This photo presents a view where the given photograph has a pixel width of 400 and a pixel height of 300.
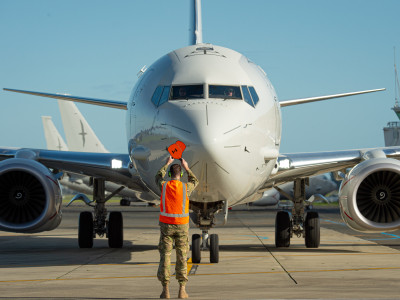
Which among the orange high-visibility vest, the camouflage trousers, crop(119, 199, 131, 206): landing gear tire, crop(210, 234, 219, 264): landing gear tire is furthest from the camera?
crop(119, 199, 131, 206): landing gear tire

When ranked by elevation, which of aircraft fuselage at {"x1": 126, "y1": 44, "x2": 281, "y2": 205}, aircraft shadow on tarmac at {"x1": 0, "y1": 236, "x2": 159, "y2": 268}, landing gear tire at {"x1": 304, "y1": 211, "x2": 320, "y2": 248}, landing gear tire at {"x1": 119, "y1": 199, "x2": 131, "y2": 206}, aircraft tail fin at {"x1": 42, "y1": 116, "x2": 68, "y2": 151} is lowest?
landing gear tire at {"x1": 119, "y1": 199, "x2": 131, "y2": 206}

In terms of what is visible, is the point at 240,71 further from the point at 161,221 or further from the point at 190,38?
the point at 190,38

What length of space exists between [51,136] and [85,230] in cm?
4200

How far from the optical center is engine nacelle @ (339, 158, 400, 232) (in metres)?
12.7

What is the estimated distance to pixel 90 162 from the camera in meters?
14.4

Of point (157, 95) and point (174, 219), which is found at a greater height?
point (157, 95)

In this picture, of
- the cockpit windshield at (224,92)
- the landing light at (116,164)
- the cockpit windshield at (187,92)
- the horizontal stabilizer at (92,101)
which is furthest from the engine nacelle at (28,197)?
the cockpit windshield at (224,92)

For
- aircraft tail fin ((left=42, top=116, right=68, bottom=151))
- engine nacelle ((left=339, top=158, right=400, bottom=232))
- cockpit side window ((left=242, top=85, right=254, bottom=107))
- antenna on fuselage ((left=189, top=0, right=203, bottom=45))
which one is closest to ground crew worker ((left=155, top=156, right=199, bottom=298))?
cockpit side window ((left=242, top=85, right=254, bottom=107))

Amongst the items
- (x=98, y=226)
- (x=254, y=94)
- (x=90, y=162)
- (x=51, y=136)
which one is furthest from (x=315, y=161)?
(x=51, y=136)

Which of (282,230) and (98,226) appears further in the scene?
(98,226)

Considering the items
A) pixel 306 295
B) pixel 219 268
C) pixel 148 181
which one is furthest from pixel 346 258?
pixel 306 295

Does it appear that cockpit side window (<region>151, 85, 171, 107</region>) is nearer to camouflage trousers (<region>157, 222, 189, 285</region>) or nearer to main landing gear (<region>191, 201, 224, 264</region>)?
main landing gear (<region>191, 201, 224, 264</region>)

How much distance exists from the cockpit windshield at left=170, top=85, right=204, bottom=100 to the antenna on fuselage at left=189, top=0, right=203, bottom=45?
632 cm

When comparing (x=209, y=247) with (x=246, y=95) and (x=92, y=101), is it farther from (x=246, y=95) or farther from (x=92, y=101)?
(x=92, y=101)
